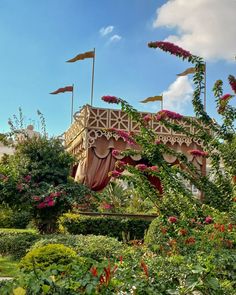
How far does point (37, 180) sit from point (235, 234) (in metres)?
6.39

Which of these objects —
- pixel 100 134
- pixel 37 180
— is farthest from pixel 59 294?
pixel 100 134

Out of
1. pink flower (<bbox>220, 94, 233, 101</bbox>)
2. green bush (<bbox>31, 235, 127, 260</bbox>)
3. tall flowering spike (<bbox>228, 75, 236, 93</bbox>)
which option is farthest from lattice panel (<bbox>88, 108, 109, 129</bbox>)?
tall flowering spike (<bbox>228, 75, 236, 93</bbox>)

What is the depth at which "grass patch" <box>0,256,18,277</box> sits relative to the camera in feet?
22.6

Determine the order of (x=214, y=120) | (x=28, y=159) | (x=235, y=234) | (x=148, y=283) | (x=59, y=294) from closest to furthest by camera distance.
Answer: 1. (x=59, y=294)
2. (x=148, y=283)
3. (x=235, y=234)
4. (x=214, y=120)
5. (x=28, y=159)

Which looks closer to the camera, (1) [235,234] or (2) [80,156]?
(1) [235,234]

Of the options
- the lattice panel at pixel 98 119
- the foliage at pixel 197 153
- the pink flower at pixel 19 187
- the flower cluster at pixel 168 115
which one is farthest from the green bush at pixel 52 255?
the lattice panel at pixel 98 119

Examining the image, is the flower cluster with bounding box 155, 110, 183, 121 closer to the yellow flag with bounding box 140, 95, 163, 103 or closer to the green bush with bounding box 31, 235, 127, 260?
the green bush with bounding box 31, 235, 127, 260

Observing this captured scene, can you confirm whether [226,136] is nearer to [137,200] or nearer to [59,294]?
[59,294]

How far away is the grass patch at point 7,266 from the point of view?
272 inches

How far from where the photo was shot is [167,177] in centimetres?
574

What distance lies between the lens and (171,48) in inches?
212

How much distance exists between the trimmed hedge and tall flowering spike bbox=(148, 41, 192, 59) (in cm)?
694

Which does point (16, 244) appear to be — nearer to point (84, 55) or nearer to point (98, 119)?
point (98, 119)

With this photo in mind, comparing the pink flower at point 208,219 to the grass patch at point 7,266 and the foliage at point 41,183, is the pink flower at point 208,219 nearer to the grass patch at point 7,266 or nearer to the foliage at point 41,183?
the grass patch at point 7,266
